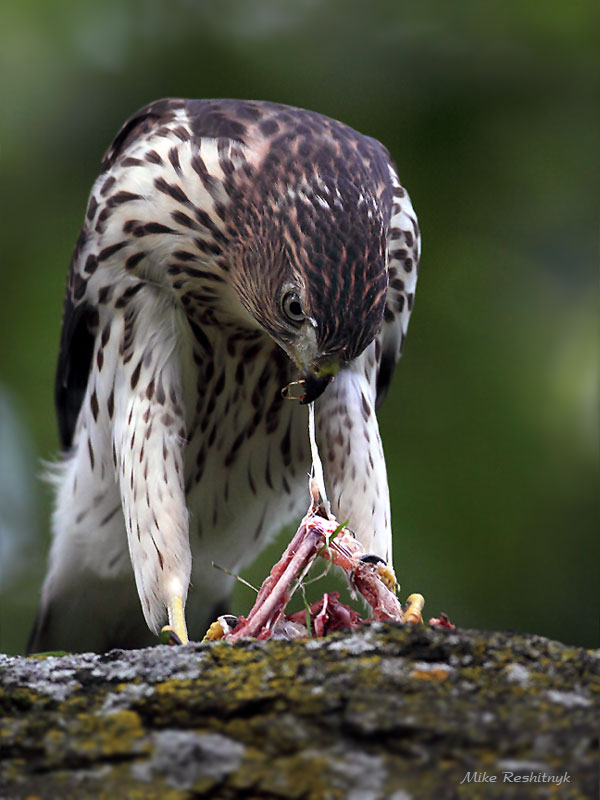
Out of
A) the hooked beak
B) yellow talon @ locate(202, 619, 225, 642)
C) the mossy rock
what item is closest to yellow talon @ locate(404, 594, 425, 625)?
yellow talon @ locate(202, 619, 225, 642)

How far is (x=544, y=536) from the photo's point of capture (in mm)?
5621

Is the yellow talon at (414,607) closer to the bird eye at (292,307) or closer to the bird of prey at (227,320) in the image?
the bird of prey at (227,320)

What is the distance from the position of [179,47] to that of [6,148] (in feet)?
3.70

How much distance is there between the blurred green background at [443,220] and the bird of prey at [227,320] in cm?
118

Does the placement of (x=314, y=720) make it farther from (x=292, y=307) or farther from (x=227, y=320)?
(x=227, y=320)

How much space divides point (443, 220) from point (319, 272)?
106 inches

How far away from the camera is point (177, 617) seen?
3.43 meters

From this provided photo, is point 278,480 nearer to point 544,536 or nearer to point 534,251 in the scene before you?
point 544,536

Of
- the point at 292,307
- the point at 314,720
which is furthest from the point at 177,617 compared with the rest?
the point at 314,720

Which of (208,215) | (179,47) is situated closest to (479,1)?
(179,47)

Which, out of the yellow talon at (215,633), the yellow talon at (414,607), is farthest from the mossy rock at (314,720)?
the yellow talon at (414,607)

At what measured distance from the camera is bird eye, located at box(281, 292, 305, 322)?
333 cm

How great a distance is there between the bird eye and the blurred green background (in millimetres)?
2284

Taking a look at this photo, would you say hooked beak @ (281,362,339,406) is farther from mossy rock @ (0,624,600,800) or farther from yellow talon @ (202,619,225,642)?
mossy rock @ (0,624,600,800)
